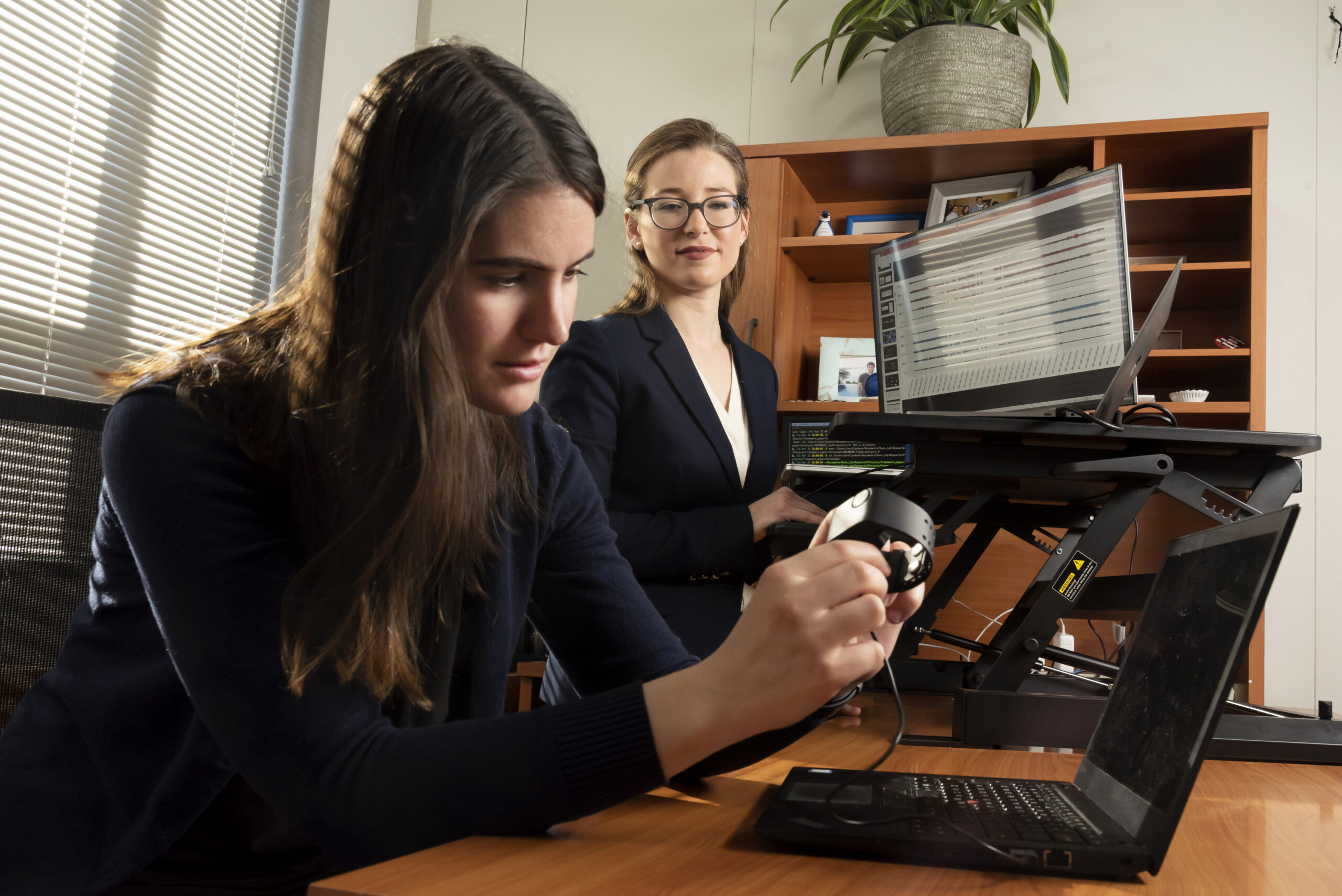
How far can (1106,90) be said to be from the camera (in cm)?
275

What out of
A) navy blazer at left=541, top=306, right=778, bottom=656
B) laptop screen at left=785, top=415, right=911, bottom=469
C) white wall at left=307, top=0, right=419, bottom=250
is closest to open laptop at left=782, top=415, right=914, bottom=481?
laptop screen at left=785, top=415, right=911, bottom=469

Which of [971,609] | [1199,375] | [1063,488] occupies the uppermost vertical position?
[1199,375]

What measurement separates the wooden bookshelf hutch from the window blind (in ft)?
4.71

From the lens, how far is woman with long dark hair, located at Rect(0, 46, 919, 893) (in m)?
0.58

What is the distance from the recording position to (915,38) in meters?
2.52

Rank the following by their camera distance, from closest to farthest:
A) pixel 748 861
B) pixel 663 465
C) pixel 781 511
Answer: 1. pixel 748 861
2. pixel 781 511
3. pixel 663 465

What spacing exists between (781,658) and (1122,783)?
248 millimetres

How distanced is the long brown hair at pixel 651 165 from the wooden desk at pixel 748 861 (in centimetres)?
125

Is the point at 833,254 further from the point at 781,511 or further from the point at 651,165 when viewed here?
the point at 781,511

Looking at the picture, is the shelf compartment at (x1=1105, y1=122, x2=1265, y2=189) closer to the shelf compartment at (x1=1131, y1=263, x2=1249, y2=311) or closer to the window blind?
the shelf compartment at (x1=1131, y1=263, x2=1249, y2=311)

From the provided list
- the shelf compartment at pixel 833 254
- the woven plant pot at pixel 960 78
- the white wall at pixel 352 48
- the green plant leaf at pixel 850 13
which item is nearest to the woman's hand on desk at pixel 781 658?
the shelf compartment at pixel 833 254

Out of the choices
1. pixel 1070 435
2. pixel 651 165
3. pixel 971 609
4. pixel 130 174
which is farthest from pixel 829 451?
pixel 130 174

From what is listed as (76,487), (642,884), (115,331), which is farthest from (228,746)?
(115,331)

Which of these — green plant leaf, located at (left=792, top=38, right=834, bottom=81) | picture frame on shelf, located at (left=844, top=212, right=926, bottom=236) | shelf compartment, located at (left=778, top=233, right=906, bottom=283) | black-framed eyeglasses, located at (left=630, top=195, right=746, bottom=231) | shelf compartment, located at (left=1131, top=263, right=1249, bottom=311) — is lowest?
black-framed eyeglasses, located at (left=630, top=195, right=746, bottom=231)
